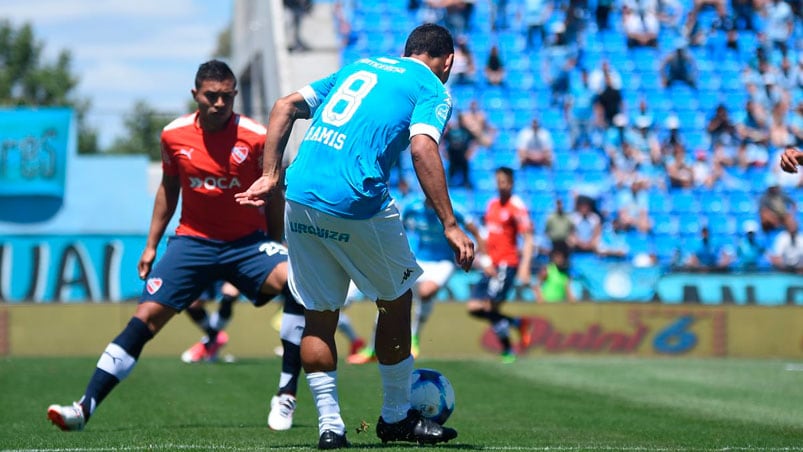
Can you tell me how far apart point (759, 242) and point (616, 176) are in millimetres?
2817

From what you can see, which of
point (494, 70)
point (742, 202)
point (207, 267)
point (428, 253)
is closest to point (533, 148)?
point (494, 70)

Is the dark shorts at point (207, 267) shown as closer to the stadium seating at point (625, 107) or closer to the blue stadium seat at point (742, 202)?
the stadium seating at point (625, 107)

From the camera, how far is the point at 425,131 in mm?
6301

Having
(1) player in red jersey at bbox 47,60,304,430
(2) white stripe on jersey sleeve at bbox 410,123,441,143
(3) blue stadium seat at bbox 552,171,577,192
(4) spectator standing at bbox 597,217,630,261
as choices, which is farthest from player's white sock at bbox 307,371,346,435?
(3) blue stadium seat at bbox 552,171,577,192

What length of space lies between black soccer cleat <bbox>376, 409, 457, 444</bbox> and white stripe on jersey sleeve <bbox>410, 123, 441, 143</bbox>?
1.57 metres

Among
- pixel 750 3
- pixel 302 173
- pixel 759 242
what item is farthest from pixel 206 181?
pixel 750 3

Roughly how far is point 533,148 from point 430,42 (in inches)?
666

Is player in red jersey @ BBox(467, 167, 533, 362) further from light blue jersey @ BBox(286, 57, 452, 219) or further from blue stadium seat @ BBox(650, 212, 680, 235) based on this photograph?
light blue jersey @ BBox(286, 57, 452, 219)

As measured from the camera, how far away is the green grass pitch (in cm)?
745

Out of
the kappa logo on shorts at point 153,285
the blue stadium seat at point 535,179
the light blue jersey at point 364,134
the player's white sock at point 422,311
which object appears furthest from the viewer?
the blue stadium seat at point 535,179

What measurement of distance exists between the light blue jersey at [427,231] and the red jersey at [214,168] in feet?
22.8

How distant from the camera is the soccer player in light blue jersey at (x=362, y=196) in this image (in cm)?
641

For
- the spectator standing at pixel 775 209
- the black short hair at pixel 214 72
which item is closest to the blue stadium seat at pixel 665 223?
the spectator standing at pixel 775 209

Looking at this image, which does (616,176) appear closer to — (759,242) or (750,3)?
(759,242)
